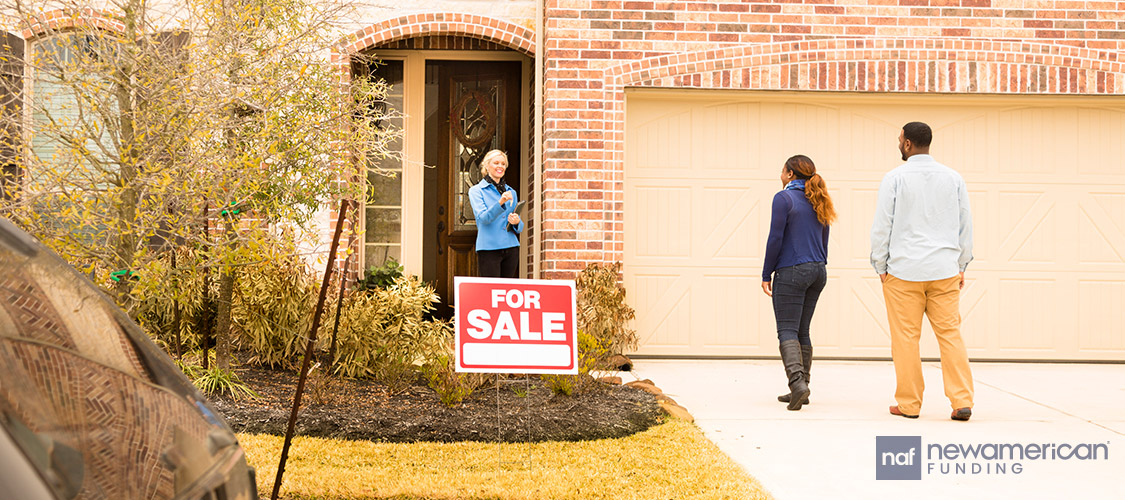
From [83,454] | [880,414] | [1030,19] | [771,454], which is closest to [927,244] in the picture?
[880,414]

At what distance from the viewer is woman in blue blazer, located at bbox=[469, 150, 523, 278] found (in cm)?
729

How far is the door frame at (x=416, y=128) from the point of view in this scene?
32.3 ft

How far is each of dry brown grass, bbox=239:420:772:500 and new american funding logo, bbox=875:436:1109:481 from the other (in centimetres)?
90

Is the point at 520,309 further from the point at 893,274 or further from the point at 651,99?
the point at 651,99

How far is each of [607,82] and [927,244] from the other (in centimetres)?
381

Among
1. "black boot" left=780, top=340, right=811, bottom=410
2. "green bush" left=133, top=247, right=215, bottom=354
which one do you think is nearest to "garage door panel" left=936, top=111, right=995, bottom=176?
"black boot" left=780, top=340, right=811, bottom=410

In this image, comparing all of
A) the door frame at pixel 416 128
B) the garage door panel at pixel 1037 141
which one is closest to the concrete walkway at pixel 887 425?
the garage door panel at pixel 1037 141

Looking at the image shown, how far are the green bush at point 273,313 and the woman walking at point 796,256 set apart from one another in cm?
345

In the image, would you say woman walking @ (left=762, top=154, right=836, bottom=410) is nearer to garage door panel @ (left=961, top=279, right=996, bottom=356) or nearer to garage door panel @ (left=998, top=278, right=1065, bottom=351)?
garage door panel @ (left=961, top=279, right=996, bottom=356)

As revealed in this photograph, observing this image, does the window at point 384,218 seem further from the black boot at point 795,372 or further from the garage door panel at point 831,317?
the black boot at point 795,372

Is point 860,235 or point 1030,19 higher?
point 1030,19

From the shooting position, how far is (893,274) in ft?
19.1

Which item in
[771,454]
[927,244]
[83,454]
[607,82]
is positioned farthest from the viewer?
[607,82]

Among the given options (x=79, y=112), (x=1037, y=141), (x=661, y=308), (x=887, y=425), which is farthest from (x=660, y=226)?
(x=79, y=112)
